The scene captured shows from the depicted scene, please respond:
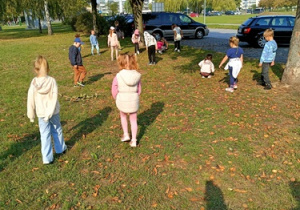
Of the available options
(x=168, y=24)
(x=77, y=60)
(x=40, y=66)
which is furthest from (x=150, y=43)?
(x=168, y=24)

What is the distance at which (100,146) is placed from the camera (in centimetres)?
468

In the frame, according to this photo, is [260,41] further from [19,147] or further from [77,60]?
[19,147]

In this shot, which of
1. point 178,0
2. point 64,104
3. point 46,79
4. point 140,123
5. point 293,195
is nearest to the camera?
point 293,195

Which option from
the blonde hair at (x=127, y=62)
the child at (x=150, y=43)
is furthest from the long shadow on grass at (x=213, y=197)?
the child at (x=150, y=43)

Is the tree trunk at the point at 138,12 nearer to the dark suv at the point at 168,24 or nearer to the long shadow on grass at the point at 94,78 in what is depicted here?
the dark suv at the point at 168,24

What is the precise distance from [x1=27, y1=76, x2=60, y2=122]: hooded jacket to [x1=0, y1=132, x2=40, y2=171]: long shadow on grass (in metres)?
1.05

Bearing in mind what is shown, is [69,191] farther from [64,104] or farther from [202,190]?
[64,104]

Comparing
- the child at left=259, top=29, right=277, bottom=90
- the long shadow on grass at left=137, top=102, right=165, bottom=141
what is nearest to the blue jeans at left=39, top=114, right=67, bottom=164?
the long shadow on grass at left=137, top=102, right=165, bottom=141

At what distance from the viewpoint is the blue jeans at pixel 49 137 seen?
390 cm

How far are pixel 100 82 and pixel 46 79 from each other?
5370mm

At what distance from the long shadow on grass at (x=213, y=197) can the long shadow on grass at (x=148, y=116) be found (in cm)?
179

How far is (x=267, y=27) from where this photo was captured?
1444cm

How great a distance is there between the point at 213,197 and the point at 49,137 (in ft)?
8.41

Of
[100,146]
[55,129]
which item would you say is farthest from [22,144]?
[100,146]
